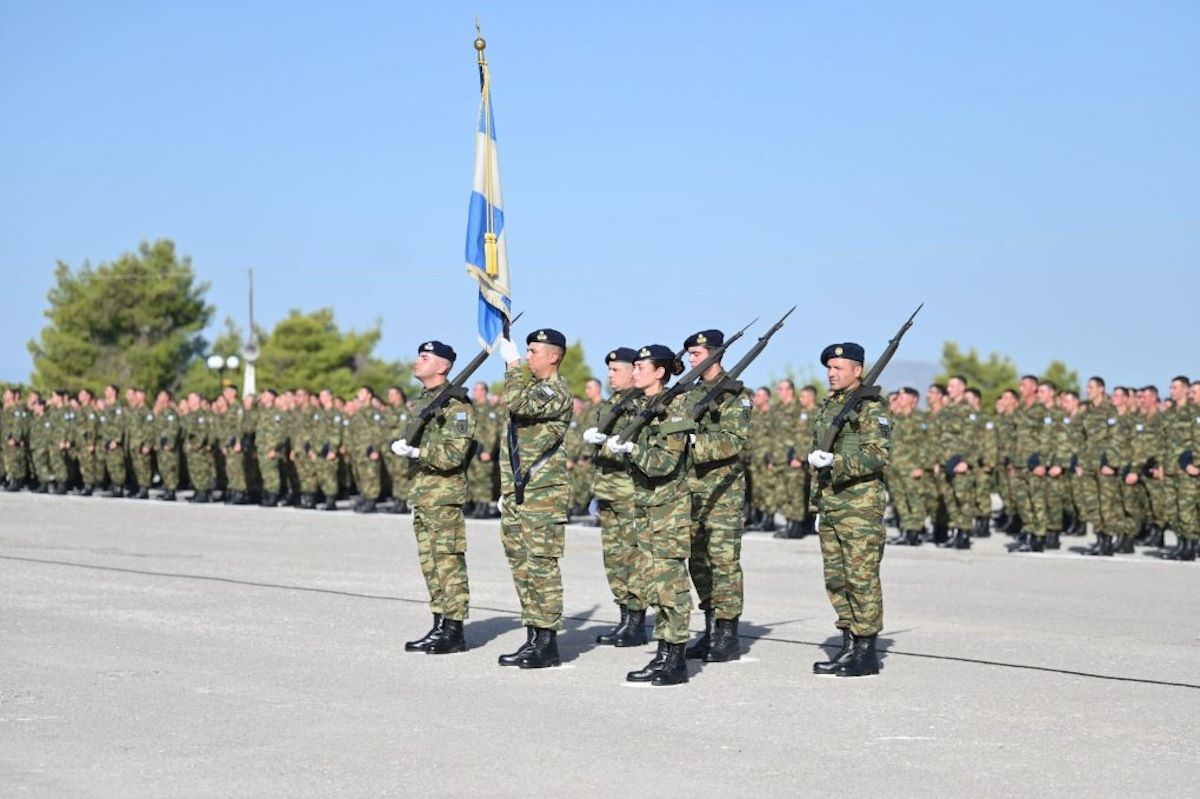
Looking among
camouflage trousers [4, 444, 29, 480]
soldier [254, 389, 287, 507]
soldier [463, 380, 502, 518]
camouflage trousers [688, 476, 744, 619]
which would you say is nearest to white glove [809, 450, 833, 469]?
camouflage trousers [688, 476, 744, 619]

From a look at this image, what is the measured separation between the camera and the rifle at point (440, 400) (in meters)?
10.3

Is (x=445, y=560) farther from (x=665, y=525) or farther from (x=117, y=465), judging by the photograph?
(x=117, y=465)

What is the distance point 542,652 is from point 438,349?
2.06m

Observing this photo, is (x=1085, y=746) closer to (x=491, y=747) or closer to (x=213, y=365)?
(x=491, y=747)

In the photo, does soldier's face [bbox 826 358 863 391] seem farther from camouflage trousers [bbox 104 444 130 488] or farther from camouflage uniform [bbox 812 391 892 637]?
camouflage trousers [bbox 104 444 130 488]

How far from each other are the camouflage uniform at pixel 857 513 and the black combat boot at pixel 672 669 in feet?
3.30

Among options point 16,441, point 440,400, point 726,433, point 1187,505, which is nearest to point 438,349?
point 440,400

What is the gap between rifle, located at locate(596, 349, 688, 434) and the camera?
1022 centimetres

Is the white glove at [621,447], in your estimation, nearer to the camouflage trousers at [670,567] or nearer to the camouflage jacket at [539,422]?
the camouflage trousers at [670,567]

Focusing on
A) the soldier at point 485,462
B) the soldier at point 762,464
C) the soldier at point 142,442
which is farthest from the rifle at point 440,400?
the soldier at point 142,442

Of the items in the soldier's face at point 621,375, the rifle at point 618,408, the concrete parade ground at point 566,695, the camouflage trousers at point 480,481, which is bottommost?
the concrete parade ground at point 566,695

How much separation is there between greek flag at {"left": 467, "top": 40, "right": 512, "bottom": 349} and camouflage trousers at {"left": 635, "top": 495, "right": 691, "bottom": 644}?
77.5 inches

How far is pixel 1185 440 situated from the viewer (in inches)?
691

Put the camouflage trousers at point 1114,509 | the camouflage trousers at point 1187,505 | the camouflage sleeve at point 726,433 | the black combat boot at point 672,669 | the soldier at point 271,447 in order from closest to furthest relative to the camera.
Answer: the black combat boot at point 672,669 → the camouflage sleeve at point 726,433 → the camouflage trousers at point 1187,505 → the camouflage trousers at point 1114,509 → the soldier at point 271,447
